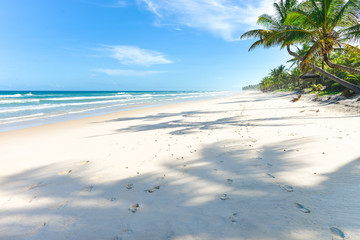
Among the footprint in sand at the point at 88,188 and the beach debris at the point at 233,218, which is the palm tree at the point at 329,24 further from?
the footprint in sand at the point at 88,188

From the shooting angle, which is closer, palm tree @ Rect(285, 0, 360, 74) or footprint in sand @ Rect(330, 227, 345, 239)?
footprint in sand @ Rect(330, 227, 345, 239)

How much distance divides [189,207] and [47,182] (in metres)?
2.51

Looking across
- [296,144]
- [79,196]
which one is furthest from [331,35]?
[79,196]

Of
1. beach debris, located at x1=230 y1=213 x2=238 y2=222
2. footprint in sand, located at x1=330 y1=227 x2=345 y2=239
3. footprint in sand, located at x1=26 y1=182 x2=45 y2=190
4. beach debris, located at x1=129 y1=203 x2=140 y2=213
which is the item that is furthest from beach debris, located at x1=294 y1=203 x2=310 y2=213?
footprint in sand, located at x1=26 y1=182 x2=45 y2=190

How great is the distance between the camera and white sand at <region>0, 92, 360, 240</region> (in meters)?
1.63

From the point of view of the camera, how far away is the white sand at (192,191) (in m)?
1.63

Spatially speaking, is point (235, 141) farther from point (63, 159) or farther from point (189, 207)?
point (63, 159)

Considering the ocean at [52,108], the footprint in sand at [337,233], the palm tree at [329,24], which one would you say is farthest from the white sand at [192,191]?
the ocean at [52,108]

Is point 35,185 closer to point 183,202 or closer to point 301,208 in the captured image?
point 183,202

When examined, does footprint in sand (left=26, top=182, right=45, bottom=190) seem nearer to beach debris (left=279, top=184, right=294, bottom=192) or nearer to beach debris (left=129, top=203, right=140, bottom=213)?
beach debris (left=129, top=203, right=140, bottom=213)

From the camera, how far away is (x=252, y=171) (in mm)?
2707

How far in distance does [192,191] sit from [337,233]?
1.46 meters

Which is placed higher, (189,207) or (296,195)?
(296,195)

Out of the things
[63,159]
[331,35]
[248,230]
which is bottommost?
[63,159]
